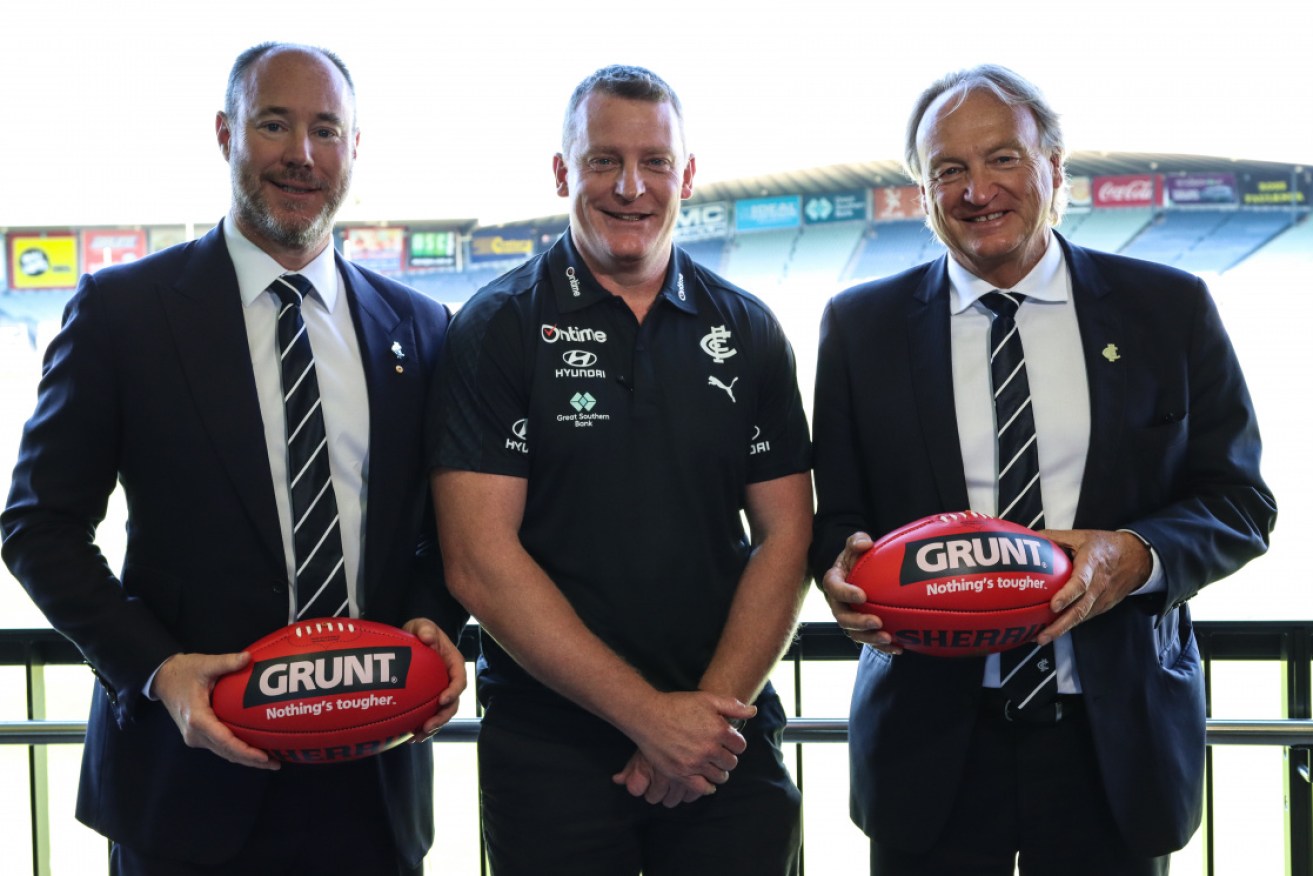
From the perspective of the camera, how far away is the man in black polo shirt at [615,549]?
1.32m

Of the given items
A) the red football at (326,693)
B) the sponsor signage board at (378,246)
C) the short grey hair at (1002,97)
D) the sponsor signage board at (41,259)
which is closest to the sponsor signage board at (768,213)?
the sponsor signage board at (378,246)

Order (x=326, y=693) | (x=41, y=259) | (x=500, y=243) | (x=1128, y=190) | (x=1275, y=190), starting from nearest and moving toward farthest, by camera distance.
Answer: (x=326, y=693) < (x=500, y=243) < (x=1275, y=190) < (x=1128, y=190) < (x=41, y=259)

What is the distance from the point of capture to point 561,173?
148 centimetres

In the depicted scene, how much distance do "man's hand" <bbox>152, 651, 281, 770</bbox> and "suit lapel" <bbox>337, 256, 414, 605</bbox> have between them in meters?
0.20

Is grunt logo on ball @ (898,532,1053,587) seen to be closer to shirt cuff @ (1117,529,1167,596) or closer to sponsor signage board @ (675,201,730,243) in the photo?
shirt cuff @ (1117,529,1167,596)

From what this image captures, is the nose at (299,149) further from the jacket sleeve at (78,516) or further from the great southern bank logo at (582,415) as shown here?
the great southern bank logo at (582,415)

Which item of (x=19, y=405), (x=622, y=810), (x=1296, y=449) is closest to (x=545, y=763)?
(x=622, y=810)

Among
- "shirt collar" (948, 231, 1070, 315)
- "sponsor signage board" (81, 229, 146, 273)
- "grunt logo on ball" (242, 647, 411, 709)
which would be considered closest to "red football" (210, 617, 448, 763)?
"grunt logo on ball" (242, 647, 411, 709)

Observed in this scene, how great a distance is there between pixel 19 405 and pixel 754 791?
19.7 meters

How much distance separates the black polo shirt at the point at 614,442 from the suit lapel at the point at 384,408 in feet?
0.19

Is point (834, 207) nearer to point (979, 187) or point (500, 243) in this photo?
point (500, 243)

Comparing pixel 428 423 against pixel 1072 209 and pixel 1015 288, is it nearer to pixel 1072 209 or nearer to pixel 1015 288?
pixel 1015 288

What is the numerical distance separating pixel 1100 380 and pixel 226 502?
1025mm

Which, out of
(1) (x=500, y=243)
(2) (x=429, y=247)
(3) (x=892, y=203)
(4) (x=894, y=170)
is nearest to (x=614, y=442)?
(2) (x=429, y=247)
